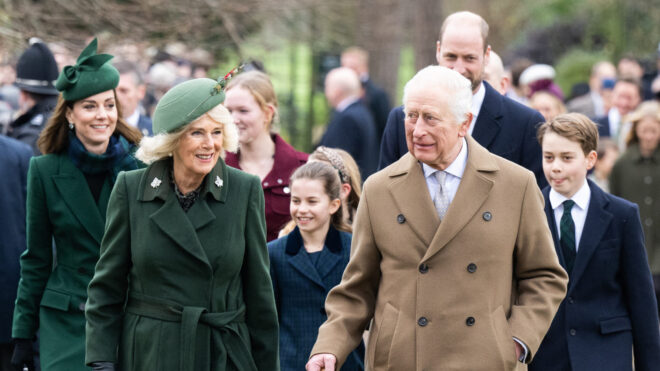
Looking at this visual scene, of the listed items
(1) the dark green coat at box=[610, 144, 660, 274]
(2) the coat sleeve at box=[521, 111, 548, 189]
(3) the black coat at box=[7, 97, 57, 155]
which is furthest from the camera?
(1) the dark green coat at box=[610, 144, 660, 274]

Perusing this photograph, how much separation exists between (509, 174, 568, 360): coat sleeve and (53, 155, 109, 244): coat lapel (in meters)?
2.47

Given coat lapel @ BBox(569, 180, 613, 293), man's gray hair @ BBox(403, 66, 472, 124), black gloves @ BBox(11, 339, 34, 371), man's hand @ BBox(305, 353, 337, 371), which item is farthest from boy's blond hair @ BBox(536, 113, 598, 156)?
black gloves @ BBox(11, 339, 34, 371)

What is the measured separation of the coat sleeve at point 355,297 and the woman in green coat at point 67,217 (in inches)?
69.9

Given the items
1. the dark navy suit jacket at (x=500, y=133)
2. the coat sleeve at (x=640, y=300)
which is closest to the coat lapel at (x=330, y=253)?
the dark navy suit jacket at (x=500, y=133)

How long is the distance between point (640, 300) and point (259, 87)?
282 cm

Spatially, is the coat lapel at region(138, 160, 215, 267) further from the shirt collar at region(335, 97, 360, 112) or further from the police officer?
the shirt collar at region(335, 97, 360, 112)

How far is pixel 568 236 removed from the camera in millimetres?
6258

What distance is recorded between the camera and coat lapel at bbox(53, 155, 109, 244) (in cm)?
617

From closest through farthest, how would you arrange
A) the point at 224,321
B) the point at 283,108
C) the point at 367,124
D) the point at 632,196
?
1. the point at 224,321
2. the point at 632,196
3. the point at 367,124
4. the point at 283,108

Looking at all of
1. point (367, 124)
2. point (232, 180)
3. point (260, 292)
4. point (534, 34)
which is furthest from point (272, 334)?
point (534, 34)

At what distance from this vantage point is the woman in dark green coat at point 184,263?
5.04m

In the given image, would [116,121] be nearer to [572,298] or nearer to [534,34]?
[572,298]

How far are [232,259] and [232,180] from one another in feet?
1.33

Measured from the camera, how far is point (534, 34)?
104ft
